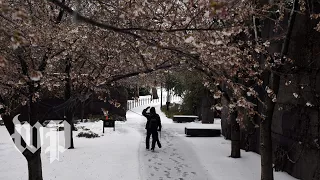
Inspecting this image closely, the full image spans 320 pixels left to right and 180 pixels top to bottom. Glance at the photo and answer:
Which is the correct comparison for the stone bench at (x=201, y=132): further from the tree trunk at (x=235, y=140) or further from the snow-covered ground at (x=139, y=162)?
the tree trunk at (x=235, y=140)

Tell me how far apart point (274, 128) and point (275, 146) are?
64 centimetres

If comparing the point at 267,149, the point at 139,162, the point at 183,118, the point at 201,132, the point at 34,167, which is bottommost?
the point at 139,162

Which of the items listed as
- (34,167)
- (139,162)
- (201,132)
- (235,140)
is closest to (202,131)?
(201,132)

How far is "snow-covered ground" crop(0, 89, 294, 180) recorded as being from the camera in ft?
30.7

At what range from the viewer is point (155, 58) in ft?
24.4

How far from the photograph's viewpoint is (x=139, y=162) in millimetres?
10875

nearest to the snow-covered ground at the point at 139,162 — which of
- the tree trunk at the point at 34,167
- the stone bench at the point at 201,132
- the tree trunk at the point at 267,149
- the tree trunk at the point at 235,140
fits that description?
the tree trunk at the point at 235,140

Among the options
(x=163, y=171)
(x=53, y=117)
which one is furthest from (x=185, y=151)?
(x=53, y=117)

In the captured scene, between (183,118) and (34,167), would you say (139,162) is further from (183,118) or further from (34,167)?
(183,118)

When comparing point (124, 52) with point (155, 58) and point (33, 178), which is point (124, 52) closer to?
point (155, 58)

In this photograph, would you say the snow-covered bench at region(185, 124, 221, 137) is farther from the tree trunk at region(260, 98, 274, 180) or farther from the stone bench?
the tree trunk at region(260, 98, 274, 180)

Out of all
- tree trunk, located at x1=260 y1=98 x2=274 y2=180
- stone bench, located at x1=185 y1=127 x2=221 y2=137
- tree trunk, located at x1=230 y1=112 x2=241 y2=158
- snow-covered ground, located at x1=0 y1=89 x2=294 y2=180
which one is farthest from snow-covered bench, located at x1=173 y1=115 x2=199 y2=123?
tree trunk, located at x1=260 y1=98 x2=274 y2=180

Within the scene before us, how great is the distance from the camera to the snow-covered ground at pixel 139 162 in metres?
9.35

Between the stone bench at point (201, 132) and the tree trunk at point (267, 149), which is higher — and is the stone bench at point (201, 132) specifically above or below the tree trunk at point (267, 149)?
below
